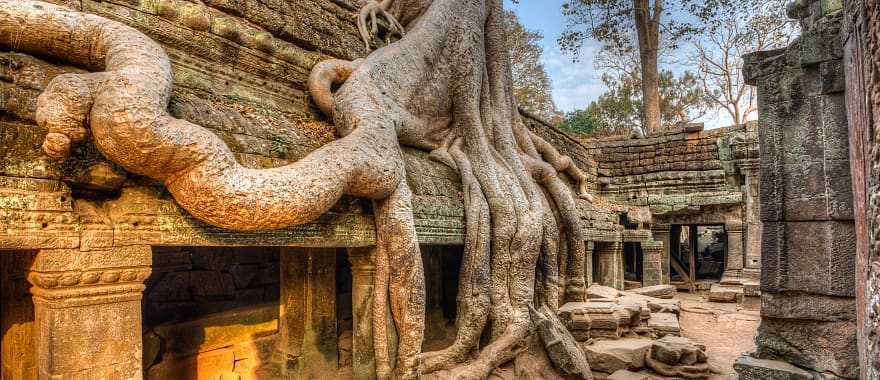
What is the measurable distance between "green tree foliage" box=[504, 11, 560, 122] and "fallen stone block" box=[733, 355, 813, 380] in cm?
1572

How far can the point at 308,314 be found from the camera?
4.68 m

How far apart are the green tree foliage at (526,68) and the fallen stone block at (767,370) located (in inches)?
619

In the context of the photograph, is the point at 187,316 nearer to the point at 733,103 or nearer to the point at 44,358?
the point at 44,358

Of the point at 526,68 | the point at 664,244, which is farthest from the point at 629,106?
the point at 664,244

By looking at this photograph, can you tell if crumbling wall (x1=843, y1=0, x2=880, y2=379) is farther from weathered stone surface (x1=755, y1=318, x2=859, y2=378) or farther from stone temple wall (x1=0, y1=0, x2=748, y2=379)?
stone temple wall (x1=0, y1=0, x2=748, y2=379)

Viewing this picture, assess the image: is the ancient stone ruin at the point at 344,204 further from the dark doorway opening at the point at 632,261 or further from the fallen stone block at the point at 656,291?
the dark doorway opening at the point at 632,261

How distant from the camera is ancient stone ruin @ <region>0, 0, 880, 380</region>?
2.20 meters

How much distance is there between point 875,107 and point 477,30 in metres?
4.37

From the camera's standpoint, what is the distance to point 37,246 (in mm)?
2137

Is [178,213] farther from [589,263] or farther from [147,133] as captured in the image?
[589,263]

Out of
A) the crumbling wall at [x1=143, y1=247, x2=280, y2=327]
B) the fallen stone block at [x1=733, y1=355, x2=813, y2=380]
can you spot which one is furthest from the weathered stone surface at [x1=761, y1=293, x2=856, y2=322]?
the crumbling wall at [x1=143, y1=247, x2=280, y2=327]

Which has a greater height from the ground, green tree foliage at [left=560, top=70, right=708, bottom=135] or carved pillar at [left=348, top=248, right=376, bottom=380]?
green tree foliage at [left=560, top=70, right=708, bottom=135]

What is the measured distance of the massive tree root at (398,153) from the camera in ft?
7.32

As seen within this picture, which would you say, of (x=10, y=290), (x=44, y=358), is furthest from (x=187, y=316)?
(x=44, y=358)
